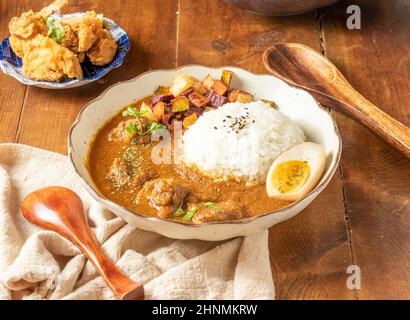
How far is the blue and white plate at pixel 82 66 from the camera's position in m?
3.34

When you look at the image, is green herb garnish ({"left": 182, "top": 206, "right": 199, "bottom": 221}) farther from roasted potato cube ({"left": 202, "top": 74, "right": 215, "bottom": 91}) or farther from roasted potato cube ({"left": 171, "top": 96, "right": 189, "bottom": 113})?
roasted potato cube ({"left": 202, "top": 74, "right": 215, "bottom": 91})

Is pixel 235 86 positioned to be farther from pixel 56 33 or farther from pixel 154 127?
pixel 56 33

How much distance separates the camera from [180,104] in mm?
3037

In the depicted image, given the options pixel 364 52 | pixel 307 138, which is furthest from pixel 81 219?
pixel 364 52

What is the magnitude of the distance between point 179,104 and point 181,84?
4.2 inches

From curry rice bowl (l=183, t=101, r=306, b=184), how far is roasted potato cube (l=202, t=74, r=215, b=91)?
19 cm

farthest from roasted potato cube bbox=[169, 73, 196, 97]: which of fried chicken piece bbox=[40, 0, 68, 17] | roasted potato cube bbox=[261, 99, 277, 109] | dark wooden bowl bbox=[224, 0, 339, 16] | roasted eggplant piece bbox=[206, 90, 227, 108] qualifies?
fried chicken piece bbox=[40, 0, 68, 17]

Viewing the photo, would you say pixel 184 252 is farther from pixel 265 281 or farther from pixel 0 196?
pixel 0 196

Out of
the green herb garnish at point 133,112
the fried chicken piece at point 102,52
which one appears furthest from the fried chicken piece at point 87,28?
the green herb garnish at point 133,112

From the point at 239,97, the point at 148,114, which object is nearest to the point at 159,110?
the point at 148,114

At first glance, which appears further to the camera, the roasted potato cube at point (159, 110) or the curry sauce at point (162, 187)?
the roasted potato cube at point (159, 110)

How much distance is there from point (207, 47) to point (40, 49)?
3.20ft

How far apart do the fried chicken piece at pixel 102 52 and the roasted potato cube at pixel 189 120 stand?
735 mm

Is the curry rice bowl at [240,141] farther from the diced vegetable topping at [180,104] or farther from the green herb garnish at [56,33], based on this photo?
the green herb garnish at [56,33]
